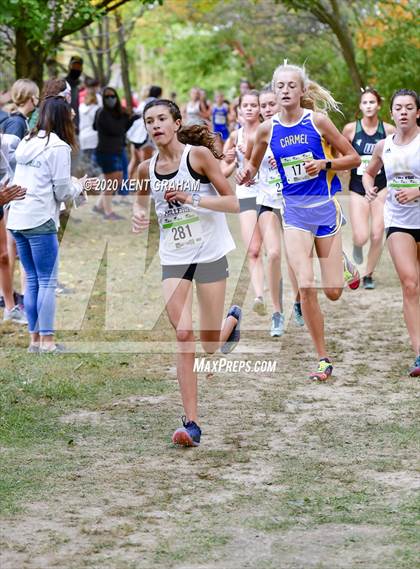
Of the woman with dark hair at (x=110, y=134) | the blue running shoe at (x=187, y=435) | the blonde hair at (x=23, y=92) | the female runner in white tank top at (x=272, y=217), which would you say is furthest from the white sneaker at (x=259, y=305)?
the woman with dark hair at (x=110, y=134)

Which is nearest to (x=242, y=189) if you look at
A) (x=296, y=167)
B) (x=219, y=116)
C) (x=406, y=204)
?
(x=296, y=167)

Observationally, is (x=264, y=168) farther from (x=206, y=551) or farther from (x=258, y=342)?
(x=206, y=551)

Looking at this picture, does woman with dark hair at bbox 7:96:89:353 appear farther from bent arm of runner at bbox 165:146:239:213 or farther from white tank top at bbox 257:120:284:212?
bent arm of runner at bbox 165:146:239:213

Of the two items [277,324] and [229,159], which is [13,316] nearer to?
[277,324]

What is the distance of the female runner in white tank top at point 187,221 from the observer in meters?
6.86

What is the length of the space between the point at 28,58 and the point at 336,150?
925cm

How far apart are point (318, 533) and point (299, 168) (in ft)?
12.7

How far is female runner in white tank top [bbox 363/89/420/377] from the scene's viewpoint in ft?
28.6

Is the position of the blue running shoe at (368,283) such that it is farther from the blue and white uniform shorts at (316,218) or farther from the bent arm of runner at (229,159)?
the blue and white uniform shorts at (316,218)

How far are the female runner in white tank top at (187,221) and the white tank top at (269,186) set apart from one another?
10.5ft

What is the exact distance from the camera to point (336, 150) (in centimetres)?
852

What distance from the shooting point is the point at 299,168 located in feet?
28.0

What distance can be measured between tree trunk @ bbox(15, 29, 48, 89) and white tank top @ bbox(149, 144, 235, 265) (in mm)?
10008

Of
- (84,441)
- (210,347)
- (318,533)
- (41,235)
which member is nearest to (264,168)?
(41,235)
